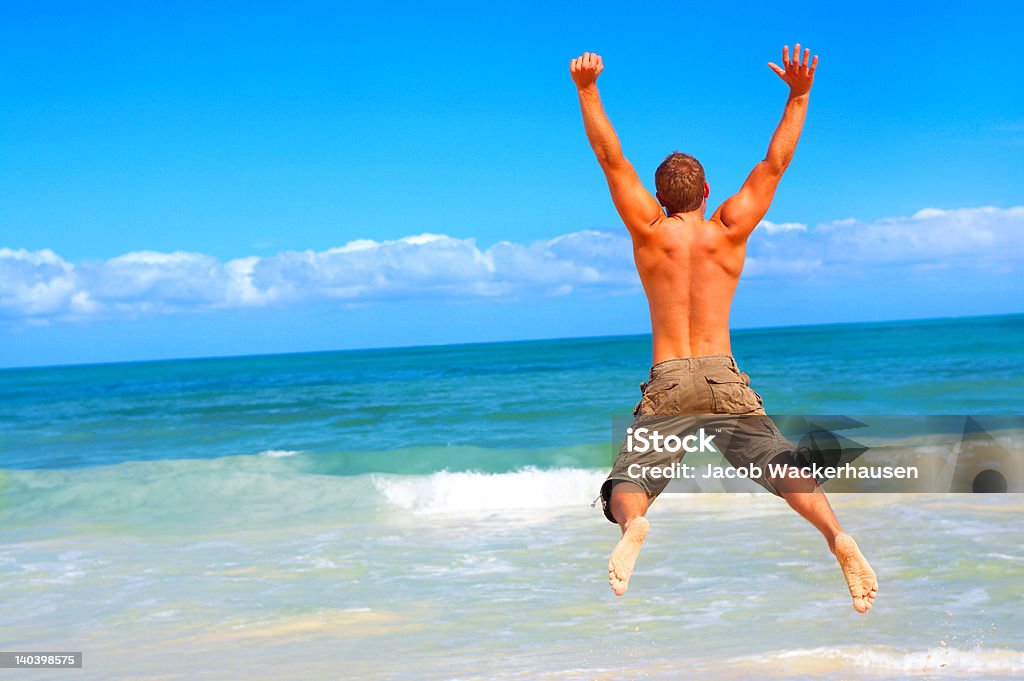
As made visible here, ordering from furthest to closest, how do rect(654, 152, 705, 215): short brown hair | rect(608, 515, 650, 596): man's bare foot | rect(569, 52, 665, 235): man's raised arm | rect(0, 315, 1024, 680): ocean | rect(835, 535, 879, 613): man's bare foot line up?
rect(0, 315, 1024, 680): ocean < rect(654, 152, 705, 215): short brown hair < rect(569, 52, 665, 235): man's raised arm < rect(835, 535, 879, 613): man's bare foot < rect(608, 515, 650, 596): man's bare foot

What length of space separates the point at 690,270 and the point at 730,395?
506 millimetres

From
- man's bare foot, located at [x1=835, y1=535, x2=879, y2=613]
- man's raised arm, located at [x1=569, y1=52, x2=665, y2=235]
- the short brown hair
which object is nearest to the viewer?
man's bare foot, located at [x1=835, y1=535, x2=879, y2=613]

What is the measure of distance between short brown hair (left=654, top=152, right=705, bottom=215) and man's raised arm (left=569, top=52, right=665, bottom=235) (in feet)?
0.32

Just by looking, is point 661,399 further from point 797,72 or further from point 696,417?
point 797,72

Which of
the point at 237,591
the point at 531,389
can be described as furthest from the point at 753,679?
the point at 531,389

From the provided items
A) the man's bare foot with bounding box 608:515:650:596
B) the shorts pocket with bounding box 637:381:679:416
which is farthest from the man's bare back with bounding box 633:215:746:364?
the man's bare foot with bounding box 608:515:650:596

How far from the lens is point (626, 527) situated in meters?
3.96

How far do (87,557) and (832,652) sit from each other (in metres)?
7.94

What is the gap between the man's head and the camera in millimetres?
4137

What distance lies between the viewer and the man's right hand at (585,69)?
403 cm

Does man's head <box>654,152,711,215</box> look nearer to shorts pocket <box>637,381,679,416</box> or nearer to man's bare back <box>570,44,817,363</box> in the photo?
man's bare back <box>570,44,817,363</box>

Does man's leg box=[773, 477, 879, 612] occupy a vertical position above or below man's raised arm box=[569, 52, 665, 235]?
→ below

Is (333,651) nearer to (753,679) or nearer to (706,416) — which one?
(753,679)

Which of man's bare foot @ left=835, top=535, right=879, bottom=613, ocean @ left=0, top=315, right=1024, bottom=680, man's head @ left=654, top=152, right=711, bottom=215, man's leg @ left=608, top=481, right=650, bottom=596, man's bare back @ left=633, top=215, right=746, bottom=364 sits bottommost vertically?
ocean @ left=0, top=315, right=1024, bottom=680
